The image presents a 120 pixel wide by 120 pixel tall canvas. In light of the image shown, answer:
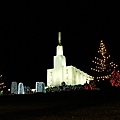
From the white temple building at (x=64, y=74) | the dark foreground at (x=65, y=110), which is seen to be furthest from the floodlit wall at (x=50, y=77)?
the dark foreground at (x=65, y=110)

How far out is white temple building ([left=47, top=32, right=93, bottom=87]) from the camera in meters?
76.1

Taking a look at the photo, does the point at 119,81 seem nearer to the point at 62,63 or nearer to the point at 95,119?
the point at 62,63

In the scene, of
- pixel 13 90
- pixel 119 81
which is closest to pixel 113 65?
pixel 119 81

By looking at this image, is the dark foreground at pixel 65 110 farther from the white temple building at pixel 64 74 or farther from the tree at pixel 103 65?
the white temple building at pixel 64 74

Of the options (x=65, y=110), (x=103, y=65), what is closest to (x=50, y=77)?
(x=103, y=65)

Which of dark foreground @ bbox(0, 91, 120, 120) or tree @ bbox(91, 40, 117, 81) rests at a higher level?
tree @ bbox(91, 40, 117, 81)

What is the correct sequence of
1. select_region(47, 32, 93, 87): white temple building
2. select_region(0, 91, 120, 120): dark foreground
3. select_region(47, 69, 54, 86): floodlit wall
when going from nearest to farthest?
select_region(0, 91, 120, 120): dark foreground
select_region(47, 32, 93, 87): white temple building
select_region(47, 69, 54, 86): floodlit wall

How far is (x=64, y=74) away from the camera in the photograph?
254ft

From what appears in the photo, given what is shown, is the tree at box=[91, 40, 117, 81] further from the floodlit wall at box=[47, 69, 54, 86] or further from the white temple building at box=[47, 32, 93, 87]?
the floodlit wall at box=[47, 69, 54, 86]

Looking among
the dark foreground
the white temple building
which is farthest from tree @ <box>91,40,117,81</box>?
the dark foreground

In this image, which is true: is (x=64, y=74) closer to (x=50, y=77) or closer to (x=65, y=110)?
(x=50, y=77)

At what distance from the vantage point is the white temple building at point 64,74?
76125 mm

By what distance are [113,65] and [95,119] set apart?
1964 inches

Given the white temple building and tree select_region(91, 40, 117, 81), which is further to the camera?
the white temple building
